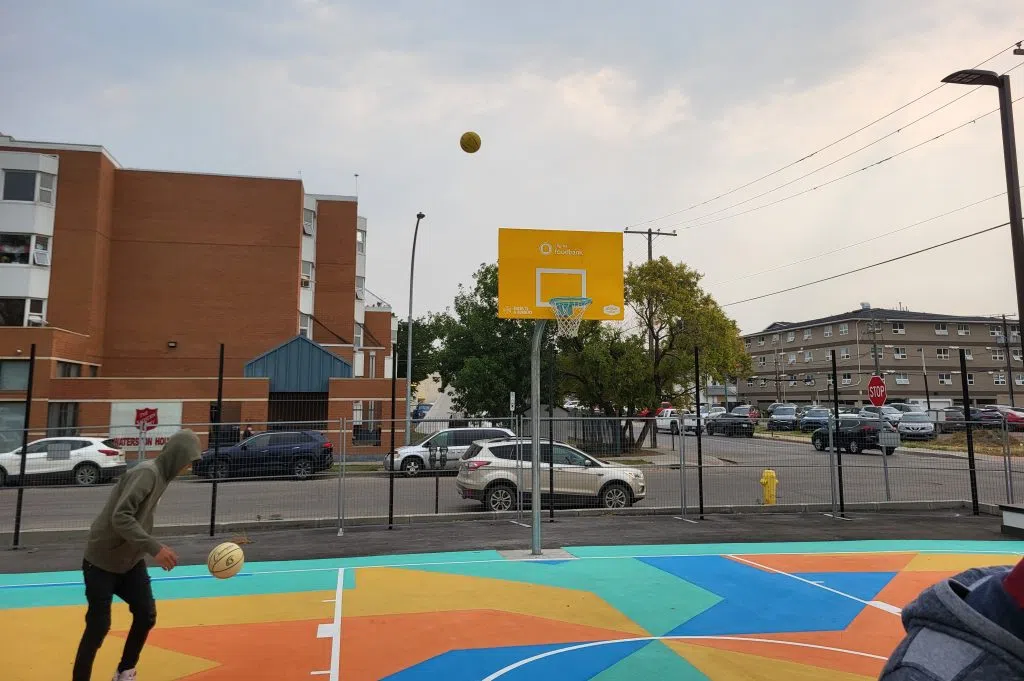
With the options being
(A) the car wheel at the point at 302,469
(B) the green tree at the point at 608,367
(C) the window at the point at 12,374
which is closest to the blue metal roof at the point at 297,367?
(C) the window at the point at 12,374

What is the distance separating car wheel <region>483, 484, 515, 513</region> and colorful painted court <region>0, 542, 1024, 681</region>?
3.99 metres

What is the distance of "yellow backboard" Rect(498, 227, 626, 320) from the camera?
10.8 metres

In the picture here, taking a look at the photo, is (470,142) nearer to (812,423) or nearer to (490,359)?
(812,423)

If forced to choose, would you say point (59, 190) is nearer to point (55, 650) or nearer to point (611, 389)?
point (611, 389)

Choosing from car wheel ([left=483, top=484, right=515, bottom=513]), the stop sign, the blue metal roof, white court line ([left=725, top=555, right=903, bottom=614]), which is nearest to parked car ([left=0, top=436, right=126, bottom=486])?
car wheel ([left=483, top=484, right=515, bottom=513])

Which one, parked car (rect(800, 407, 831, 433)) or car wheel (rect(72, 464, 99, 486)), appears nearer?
car wheel (rect(72, 464, 99, 486))

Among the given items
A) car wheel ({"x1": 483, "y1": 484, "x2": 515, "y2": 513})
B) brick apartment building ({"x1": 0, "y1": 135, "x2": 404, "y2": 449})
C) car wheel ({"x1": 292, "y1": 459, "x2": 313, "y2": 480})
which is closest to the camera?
car wheel ({"x1": 292, "y1": 459, "x2": 313, "y2": 480})

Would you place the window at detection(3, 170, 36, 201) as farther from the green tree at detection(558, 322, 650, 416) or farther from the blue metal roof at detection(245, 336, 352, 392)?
the green tree at detection(558, 322, 650, 416)

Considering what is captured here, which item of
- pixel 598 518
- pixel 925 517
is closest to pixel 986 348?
pixel 925 517

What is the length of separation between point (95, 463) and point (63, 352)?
62.5ft

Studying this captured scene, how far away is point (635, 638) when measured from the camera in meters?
6.32

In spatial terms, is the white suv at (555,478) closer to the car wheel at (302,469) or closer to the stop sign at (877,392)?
the car wheel at (302,469)

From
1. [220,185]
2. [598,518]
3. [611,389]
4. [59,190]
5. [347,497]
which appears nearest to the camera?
[598,518]

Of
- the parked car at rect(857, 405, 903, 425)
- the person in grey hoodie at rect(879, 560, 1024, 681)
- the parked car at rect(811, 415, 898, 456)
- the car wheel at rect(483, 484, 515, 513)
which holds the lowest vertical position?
the car wheel at rect(483, 484, 515, 513)
